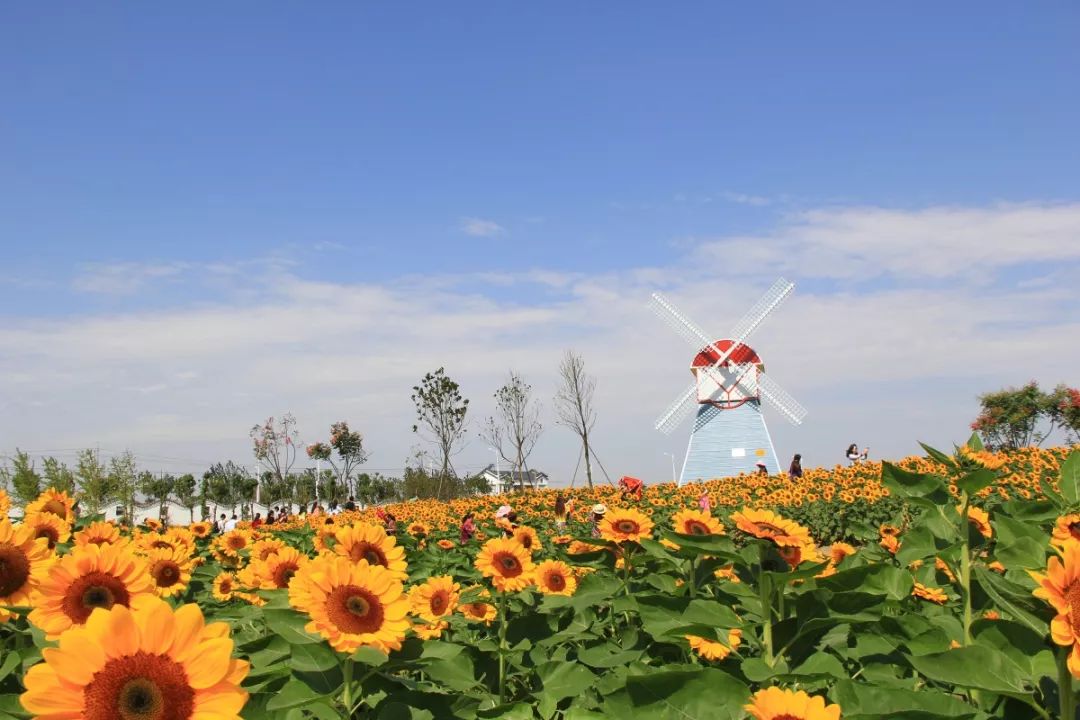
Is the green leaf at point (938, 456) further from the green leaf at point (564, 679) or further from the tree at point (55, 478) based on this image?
the tree at point (55, 478)

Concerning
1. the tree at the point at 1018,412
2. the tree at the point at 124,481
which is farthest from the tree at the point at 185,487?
the tree at the point at 1018,412

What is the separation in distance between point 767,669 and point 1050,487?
1240 mm

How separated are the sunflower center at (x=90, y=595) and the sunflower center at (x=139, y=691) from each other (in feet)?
2.87

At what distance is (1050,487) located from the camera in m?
2.88

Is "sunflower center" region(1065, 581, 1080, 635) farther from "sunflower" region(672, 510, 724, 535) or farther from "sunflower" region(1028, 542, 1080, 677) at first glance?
"sunflower" region(672, 510, 724, 535)

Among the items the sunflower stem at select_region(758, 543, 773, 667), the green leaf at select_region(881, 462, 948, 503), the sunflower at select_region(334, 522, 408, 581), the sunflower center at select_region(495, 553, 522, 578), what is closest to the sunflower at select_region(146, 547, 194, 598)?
the sunflower at select_region(334, 522, 408, 581)

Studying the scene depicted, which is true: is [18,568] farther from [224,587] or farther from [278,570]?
[224,587]

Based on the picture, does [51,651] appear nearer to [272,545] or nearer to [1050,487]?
[1050,487]

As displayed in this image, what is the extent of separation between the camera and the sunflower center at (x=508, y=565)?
13.8 ft

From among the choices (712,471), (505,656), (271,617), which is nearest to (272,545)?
(505,656)

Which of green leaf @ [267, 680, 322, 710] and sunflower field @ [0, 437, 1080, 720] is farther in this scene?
green leaf @ [267, 680, 322, 710]

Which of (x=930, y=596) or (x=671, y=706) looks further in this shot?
(x=930, y=596)

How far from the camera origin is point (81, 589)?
8.23 ft

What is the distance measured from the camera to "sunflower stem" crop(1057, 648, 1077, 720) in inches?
64.2
